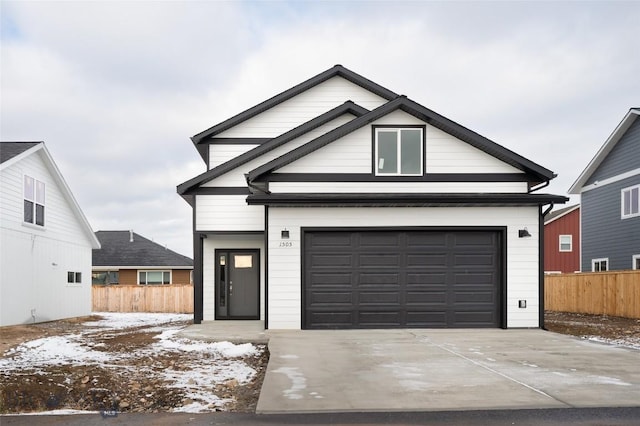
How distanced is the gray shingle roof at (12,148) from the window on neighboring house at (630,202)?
2359 centimetres

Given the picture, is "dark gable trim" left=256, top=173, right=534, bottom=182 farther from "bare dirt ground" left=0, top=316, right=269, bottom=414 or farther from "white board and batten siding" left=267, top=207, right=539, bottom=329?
"bare dirt ground" left=0, top=316, right=269, bottom=414

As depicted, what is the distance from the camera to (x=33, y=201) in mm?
20609

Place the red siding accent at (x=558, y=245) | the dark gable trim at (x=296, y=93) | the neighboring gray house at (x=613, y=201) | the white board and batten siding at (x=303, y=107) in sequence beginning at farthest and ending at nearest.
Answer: the red siding accent at (x=558, y=245)
the neighboring gray house at (x=613, y=201)
the white board and batten siding at (x=303, y=107)
the dark gable trim at (x=296, y=93)

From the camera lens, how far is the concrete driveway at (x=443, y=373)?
22.4ft

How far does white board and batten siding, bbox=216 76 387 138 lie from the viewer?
1925cm

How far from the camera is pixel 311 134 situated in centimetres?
1742

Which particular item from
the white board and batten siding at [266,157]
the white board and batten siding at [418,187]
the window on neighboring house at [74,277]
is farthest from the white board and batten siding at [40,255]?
the white board and batten siding at [418,187]

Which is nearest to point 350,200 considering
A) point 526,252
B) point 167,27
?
point 526,252

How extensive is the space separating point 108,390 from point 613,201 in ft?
80.6

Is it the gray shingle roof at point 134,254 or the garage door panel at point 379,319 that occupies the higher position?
the gray shingle roof at point 134,254

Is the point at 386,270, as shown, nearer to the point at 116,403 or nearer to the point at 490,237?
the point at 490,237

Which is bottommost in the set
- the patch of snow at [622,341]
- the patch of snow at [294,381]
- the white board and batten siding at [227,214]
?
the patch of snow at [622,341]

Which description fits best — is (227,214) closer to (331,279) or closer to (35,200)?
(331,279)

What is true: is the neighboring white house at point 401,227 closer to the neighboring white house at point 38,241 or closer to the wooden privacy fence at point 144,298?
the neighboring white house at point 38,241
